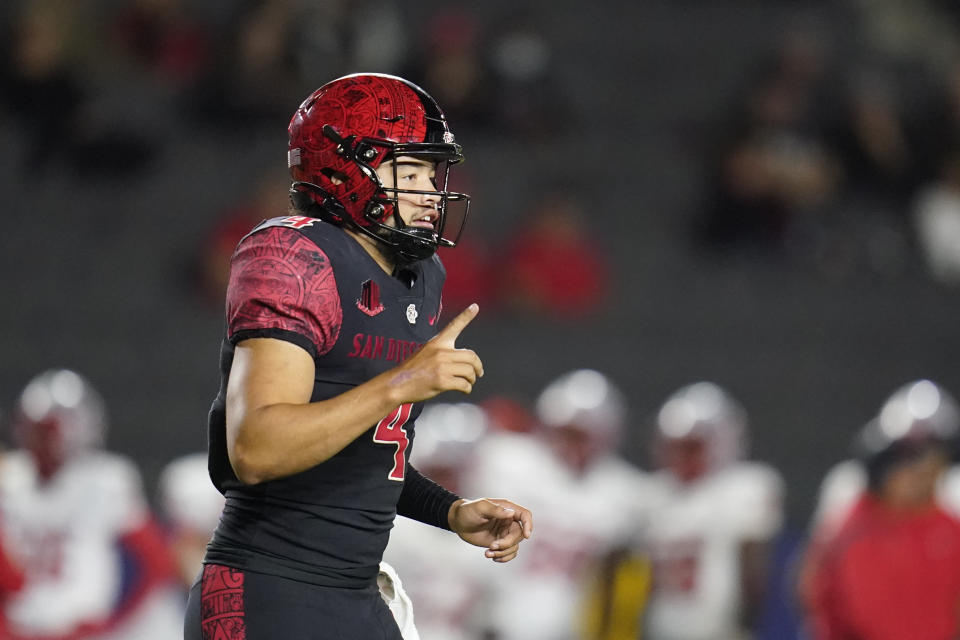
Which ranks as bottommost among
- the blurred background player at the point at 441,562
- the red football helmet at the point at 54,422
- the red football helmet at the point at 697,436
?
the blurred background player at the point at 441,562

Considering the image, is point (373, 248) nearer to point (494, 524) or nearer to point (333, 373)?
point (333, 373)

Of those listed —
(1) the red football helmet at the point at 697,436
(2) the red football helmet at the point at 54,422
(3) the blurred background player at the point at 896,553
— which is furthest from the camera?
(1) the red football helmet at the point at 697,436

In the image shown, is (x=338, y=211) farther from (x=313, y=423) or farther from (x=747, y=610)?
(x=747, y=610)

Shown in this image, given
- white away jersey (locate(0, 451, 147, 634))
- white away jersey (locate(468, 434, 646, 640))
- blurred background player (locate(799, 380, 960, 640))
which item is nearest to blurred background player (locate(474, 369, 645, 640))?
white away jersey (locate(468, 434, 646, 640))

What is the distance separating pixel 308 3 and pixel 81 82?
1.34m

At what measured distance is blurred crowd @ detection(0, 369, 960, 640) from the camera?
6434mm

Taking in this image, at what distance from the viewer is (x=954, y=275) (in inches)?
336

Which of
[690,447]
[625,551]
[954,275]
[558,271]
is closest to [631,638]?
[625,551]

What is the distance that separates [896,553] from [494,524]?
325 centimetres

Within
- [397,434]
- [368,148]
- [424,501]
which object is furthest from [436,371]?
[424,501]

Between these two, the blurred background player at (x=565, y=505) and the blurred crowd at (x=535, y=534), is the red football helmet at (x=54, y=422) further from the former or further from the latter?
the blurred background player at (x=565, y=505)

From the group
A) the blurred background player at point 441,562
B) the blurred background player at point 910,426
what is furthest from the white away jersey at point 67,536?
the blurred background player at point 910,426

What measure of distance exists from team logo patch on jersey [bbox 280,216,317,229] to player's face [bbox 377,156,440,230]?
0.47 feet

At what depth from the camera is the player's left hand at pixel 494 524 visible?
8.58 feet
